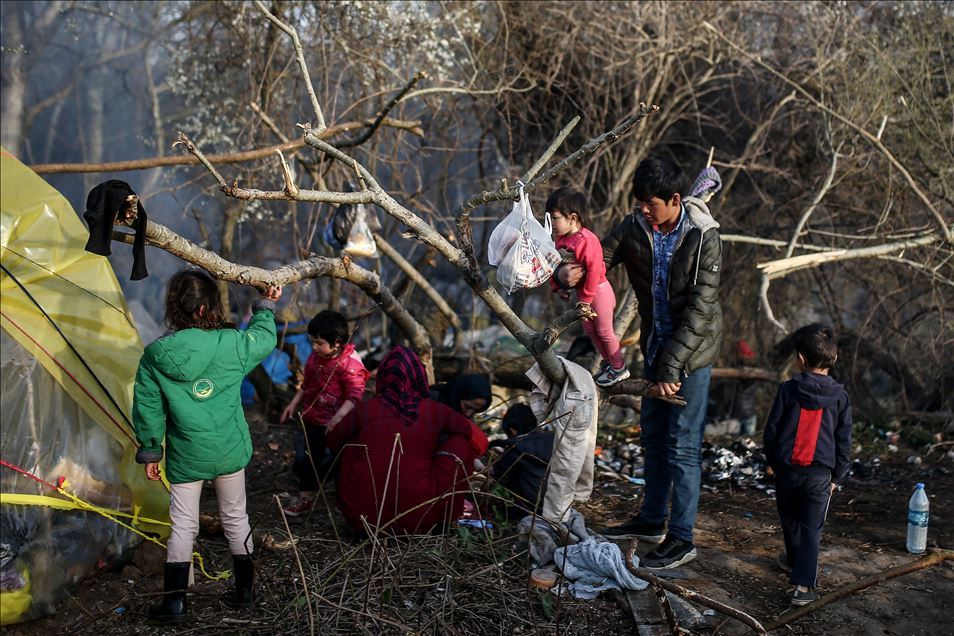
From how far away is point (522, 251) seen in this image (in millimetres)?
3463

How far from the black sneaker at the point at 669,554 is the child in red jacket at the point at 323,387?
1.63 m

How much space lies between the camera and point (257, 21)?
7.07 metres

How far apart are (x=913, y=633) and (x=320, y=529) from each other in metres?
2.64

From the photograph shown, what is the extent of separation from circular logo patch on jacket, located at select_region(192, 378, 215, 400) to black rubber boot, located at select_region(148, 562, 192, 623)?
655 millimetres

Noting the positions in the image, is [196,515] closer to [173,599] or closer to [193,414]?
[173,599]

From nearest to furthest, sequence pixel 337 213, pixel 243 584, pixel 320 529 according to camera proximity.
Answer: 1. pixel 243 584
2. pixel 320 529
3. pixel 337 213

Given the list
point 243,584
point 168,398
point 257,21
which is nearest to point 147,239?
point 168,398

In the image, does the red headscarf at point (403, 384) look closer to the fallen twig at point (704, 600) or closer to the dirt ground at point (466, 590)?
the dirt ground at point (466, 590)

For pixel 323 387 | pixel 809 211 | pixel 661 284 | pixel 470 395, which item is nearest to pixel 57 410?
pixel 323 387

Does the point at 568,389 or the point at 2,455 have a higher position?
the point at 568,389

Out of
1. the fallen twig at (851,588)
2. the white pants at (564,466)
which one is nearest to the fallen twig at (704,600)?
the fallen twig at (851,588)

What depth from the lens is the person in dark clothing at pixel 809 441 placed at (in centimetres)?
343

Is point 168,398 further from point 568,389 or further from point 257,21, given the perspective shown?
point 257,21

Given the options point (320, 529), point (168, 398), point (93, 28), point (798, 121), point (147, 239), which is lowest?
point (320, 529)
